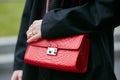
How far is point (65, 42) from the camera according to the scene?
160cm

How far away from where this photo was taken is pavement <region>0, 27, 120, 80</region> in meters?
4.57

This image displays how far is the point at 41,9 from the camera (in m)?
1.78

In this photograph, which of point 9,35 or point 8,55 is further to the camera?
point 9,35

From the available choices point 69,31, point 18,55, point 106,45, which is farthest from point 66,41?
point 18,55

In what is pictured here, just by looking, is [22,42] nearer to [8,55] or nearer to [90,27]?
[90,27]

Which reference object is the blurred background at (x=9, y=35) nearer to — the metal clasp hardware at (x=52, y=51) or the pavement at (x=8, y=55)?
the pavement at (x=8, y=55)

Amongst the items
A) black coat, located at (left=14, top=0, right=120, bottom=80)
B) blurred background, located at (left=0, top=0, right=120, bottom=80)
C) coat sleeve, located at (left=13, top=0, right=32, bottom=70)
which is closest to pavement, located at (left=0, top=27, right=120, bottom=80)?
blurred background, located at (left=0, top=0, right=120, bottom=80)

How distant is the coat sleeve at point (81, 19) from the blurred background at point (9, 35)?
287 cm

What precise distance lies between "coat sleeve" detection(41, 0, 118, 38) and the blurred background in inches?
113

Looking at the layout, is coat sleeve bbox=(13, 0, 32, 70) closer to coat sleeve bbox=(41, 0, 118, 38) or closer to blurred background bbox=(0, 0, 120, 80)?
coat sleeve bbox=(41, 0, 118, 38)

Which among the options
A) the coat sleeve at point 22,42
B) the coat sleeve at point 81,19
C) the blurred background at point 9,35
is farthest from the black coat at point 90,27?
the blurred background at point 9,35

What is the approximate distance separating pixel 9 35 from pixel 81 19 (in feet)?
13.6

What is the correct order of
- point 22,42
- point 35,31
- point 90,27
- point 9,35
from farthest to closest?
1. point 9,35
2. point 22,42
3. point 35,31
4. point 90,27

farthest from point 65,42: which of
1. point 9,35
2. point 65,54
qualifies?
point 9,35
